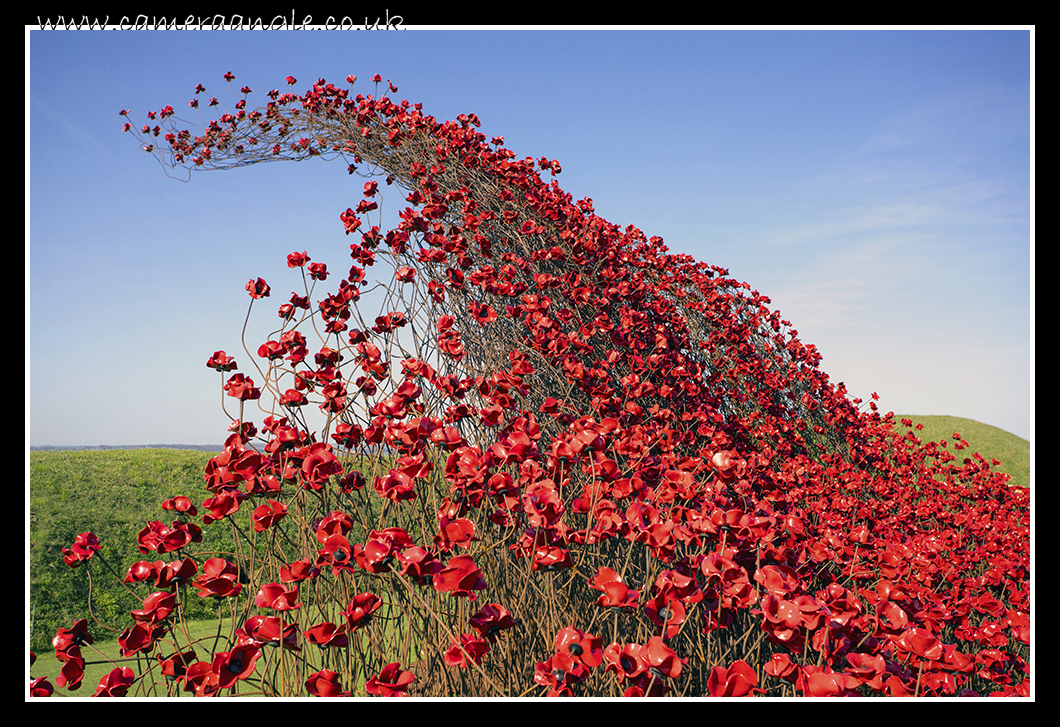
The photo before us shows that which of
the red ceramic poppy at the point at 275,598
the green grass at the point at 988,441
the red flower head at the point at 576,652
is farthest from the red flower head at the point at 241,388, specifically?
the green grass at the point at 988,441

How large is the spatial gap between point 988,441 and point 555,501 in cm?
961

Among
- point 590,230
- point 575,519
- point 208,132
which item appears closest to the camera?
point 575,519

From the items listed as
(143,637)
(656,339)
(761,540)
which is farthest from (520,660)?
(656,339)

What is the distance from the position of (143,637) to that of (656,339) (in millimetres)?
2865

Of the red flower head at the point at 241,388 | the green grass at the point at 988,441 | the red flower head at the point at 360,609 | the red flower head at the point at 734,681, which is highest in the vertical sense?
the red flower head at the point at 241,388

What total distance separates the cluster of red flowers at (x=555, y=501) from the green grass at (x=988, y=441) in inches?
132

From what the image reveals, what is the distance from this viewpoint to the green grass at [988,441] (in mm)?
6816

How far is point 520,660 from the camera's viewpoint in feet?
4.93

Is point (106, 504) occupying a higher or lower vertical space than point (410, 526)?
lower

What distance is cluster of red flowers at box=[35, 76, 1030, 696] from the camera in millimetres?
1106

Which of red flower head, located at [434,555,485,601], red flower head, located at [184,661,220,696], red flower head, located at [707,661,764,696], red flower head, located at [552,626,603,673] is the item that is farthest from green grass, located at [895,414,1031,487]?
red flower head, located at [184,661,220,696]

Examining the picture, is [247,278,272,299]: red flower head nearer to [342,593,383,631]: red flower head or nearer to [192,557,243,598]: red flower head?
[192,557,243,598]: red flower head

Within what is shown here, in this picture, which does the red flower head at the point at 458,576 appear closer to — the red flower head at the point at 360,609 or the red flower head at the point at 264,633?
the red flower head at the point at 360,609

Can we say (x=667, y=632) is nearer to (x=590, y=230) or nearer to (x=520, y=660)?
(x=520, y=660)
